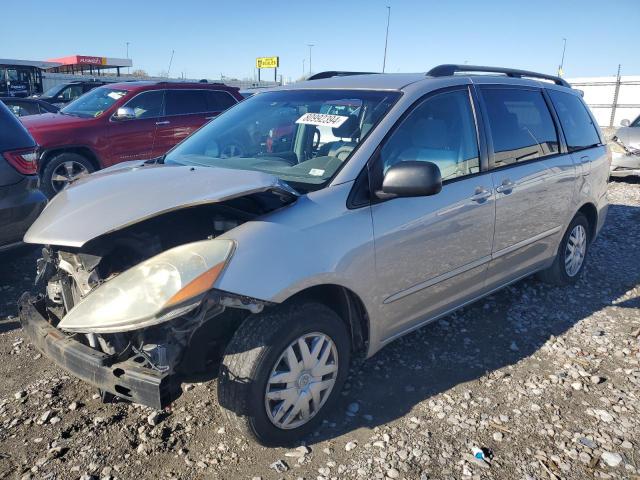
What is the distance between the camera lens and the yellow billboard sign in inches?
1594

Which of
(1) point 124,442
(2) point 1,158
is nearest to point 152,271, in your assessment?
(1) point 124,442

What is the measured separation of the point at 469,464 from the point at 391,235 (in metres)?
1.21

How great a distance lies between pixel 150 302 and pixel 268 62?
41683 millimetres

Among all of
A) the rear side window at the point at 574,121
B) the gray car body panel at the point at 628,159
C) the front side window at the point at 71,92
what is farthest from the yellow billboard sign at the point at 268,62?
the rear side window at the point at 574,121

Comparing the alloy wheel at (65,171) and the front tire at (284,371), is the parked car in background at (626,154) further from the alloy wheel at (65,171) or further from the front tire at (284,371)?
the alloy wheel at (65,171)

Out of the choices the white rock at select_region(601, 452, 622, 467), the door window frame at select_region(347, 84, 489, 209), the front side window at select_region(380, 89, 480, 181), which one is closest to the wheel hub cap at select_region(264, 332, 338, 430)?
the door window frame at select_region(347, 84, 489, 209)

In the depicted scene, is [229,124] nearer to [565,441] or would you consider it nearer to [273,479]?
[273,479]

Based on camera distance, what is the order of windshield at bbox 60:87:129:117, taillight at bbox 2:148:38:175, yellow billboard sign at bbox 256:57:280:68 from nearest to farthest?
taillight at bbox 2:148:38:175 → windshield at bbox 60:87:129:117 → yellow billboard sign at bbox 256:57:280:68

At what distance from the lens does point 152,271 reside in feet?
7.41

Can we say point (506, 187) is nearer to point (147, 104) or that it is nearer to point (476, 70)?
point (476, 70)

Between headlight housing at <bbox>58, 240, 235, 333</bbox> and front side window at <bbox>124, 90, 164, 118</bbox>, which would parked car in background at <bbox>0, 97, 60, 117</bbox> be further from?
headlight housing at <bbox>58, 240, 235, 333</bbox>

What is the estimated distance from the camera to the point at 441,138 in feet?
11.1

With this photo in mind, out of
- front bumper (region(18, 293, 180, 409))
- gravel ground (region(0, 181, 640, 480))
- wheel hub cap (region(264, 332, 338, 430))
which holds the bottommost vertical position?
gravel ground (region(0, 181, 640, 480))

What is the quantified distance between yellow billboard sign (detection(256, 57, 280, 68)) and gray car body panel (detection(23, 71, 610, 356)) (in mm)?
38647
